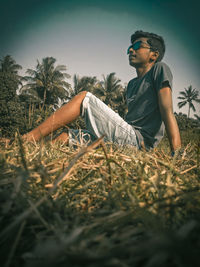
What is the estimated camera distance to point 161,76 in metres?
1.72

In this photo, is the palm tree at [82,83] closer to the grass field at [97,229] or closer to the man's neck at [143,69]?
the man's neck at [143,69]

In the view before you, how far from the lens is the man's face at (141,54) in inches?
97.5

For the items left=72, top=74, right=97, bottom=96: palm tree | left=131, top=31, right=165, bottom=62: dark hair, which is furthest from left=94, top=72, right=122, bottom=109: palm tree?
left=131, top=31, right=165, bottom=62: dark hair

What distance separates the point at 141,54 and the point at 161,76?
980 millimetres

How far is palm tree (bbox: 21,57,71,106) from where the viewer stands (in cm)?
2319

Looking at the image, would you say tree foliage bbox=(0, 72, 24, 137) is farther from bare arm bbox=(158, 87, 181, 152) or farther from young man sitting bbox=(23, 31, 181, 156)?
bare arm bbox=(158, 87, 181, 152)

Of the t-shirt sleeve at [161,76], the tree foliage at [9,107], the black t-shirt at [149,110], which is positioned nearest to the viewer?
the t-shirt sleeve at [161,76]

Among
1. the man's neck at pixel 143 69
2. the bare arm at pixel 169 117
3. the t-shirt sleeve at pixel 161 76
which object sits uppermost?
the man's neck at pixel 143 69

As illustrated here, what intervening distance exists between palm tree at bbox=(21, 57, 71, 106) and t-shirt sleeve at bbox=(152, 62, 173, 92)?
23.3m

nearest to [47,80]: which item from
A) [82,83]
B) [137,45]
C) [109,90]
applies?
[82,83]

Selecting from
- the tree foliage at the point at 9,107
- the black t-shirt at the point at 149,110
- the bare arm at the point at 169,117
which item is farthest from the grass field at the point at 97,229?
the tree foliage at the point at 9,107

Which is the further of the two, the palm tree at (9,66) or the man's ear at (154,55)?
the palm tree at (9,66)

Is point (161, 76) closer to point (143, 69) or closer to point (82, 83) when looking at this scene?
point (143, 69)

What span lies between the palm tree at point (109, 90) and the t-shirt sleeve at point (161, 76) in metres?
24.3
